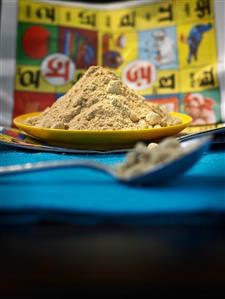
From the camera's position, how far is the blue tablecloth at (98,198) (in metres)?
0.31

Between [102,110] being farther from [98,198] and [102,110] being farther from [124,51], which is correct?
[124,51]

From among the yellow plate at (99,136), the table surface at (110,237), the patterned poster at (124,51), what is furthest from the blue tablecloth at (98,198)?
the patterned poster at (124,51)

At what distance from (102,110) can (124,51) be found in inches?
15.0

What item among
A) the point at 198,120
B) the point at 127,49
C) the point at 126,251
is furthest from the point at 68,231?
the point at 127,49

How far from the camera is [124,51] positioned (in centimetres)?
91

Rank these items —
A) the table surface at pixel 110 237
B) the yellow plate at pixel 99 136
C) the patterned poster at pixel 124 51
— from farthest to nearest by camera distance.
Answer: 1. the patterned poster at pixel 124 51
2. the yellow plate at pixel 99 136
3. the table surface at pixel 110 237

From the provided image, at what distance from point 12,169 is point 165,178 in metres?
0.13

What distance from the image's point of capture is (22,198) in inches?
13.0

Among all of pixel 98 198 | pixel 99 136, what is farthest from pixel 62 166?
pixel 99 136

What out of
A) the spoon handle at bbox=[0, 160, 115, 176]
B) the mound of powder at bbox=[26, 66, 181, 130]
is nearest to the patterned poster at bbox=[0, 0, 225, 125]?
the mound of powder at bbox=[26, 66, 181, 130]

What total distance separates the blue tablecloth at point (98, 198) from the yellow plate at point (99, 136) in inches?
5.9

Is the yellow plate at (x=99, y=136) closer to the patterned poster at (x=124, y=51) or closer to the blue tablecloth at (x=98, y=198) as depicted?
the blue tablecloth at (x=98, y=198)

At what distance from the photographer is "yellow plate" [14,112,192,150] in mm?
526

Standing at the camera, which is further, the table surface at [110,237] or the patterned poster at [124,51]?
the patterned poster at [124,51]
